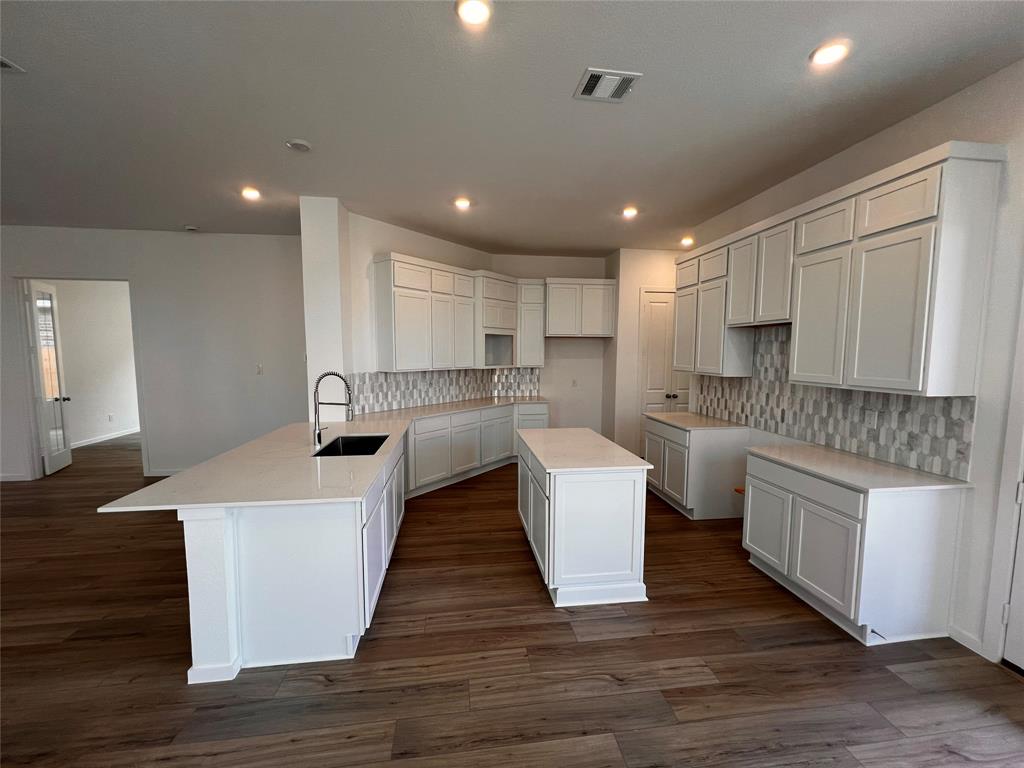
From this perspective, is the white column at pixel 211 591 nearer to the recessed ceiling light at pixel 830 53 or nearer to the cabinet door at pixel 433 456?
the cabinet door at pixel 433 456

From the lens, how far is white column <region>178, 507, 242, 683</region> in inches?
70.6

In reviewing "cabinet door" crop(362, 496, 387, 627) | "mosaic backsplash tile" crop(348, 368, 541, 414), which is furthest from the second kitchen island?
"mosaic backsplash tile" crop(348, 368, 541, 414)

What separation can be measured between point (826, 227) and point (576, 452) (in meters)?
2.06

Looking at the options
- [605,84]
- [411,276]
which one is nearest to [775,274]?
[605,84]

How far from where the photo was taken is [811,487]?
2.31m

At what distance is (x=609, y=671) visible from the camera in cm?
190

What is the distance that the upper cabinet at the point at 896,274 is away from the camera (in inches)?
74.8

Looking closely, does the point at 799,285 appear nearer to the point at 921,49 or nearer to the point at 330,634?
the point at 921,49

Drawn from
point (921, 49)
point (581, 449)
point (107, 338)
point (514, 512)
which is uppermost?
point (921, 49)

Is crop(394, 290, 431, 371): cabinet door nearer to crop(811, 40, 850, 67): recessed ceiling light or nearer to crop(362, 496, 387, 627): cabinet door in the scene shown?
crop(362, 496, 387, 627): cabinet door

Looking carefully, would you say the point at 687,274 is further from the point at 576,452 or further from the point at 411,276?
the point at 411,276

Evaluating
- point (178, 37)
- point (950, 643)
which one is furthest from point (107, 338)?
point (950, 643)

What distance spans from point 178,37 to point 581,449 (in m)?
2.85

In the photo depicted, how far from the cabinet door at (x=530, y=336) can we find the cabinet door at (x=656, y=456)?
1916 mm
